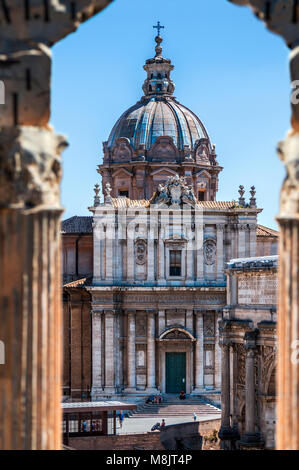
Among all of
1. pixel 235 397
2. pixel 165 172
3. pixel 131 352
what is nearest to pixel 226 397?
pixel 235 397

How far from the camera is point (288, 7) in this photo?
1186 centimetres

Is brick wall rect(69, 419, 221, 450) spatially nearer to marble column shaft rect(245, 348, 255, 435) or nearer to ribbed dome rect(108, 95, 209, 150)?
marble column shaft rect(245, 348, 255, 435)

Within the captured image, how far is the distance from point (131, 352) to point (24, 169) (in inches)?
1798

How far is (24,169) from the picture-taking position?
1131cm

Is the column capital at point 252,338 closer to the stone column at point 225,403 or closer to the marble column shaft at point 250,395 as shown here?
the marble column shaft at point 250,395

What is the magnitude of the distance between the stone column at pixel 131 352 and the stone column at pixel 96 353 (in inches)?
61.0

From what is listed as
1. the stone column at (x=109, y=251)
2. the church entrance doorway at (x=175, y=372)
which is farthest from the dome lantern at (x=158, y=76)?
the church entrance doorway at (x=175, y=372)

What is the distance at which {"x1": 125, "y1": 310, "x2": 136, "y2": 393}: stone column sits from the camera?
56219 mm

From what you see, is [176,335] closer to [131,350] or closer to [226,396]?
[131,350]

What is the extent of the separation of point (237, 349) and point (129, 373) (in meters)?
15.8

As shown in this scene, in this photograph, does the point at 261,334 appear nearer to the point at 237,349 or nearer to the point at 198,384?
the point at 237,349

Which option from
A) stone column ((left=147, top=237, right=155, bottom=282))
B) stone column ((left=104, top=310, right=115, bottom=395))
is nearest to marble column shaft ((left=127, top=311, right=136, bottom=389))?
stone column ((left=104, top=310, right=115, bottom=395))

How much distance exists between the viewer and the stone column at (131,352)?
184 ft
